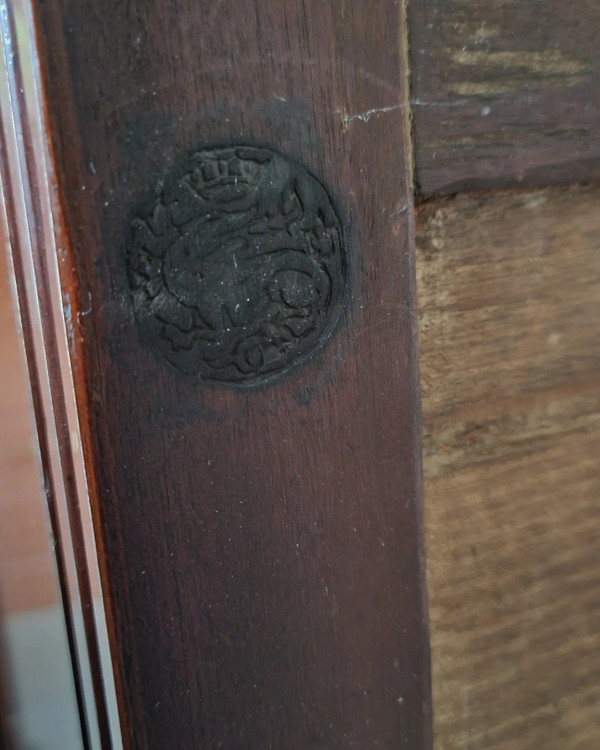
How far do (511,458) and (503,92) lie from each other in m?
0.22

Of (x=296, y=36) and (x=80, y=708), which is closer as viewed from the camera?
(x=296, y=36)

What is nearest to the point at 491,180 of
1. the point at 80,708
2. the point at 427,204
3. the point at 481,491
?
the point at 427,204

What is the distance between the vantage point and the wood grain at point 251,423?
0.27m

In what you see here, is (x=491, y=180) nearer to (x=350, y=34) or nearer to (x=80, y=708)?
(x=350, y=34)

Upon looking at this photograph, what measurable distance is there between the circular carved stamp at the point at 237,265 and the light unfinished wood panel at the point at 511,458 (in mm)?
79

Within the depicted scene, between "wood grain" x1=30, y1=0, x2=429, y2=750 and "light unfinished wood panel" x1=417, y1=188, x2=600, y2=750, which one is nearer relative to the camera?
"wood grain" x1=30, y1=0, x2=429, y2=750

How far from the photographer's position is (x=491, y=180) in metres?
0.34

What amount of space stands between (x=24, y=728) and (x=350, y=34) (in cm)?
47

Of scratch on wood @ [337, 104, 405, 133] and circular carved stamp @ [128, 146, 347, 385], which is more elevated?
scratch on wood @ [337, 104, 405, 133]

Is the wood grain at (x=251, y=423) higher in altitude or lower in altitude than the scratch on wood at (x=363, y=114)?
lower

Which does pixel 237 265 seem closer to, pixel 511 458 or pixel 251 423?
pixel 251 423

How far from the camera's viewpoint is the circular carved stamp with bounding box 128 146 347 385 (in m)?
0.28

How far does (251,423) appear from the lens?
0.30 metres

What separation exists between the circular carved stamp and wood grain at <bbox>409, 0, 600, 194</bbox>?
0.25ft
